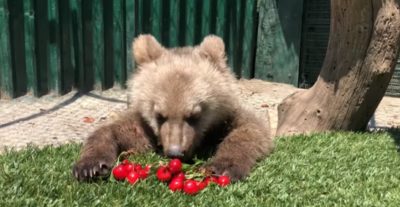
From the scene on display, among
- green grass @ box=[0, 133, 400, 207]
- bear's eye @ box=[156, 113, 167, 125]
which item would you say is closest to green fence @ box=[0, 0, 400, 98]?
green grass @ box=[0, 133, 400, 207]

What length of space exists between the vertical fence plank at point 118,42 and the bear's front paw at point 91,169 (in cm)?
455

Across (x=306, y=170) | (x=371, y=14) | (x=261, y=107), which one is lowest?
(x=261, y=107)

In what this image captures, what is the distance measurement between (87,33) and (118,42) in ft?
1.50

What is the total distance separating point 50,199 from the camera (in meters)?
3.23

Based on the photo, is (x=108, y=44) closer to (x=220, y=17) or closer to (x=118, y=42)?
(x=118, y=42)

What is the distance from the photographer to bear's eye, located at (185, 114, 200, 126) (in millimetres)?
3936

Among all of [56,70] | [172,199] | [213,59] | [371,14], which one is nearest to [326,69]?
[371,14]

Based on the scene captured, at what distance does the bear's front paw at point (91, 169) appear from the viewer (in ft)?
12.0

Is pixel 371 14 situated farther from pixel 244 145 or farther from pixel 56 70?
pixel 56 70

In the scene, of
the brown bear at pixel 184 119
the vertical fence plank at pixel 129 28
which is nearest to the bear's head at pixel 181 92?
the brown bear at pixel 184 119

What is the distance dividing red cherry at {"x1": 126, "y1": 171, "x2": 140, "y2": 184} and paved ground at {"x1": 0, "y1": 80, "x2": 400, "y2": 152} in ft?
6.21

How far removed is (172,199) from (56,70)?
15.8 feet

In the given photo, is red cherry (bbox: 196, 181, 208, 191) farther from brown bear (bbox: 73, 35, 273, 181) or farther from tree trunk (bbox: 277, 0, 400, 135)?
tree trunk (bbox: 277, 0, 400, 135)

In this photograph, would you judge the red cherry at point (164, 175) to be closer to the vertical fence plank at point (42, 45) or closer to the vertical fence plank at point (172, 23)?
the vertical fence plank at point (42, 45)
